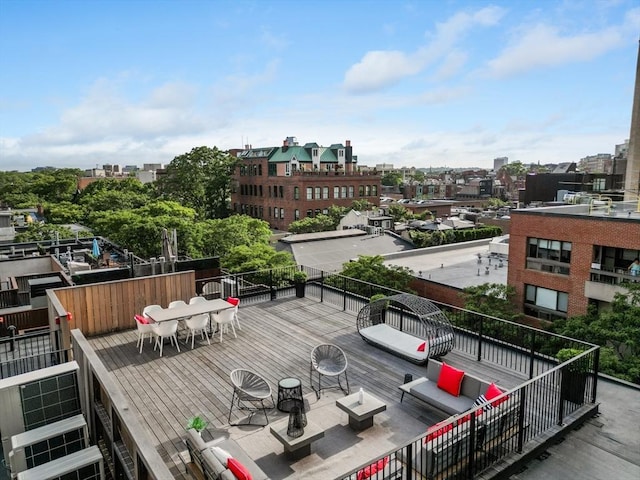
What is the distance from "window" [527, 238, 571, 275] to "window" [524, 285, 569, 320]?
3.41 feet

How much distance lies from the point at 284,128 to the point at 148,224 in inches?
1949

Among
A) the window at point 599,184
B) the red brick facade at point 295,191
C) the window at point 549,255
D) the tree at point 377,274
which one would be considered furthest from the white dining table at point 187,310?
the window at point 599,184

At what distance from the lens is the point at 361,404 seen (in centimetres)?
648

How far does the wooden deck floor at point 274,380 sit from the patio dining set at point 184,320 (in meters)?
0.28

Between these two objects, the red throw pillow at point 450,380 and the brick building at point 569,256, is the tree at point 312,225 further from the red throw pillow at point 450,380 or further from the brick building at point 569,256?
the red throw pillow at point 450,380

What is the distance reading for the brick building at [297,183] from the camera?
54.2 m

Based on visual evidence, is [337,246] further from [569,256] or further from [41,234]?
[41,234]

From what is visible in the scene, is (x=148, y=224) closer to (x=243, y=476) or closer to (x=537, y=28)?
(x=537, y=28)

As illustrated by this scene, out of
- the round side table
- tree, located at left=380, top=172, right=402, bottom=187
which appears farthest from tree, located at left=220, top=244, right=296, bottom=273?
tree, located at left=380, top=172, right=402, bottom=187

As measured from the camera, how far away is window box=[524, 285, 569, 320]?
2005 centimetres

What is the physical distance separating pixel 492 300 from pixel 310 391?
14351mm

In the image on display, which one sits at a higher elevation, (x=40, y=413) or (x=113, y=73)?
(x=113, y=73)

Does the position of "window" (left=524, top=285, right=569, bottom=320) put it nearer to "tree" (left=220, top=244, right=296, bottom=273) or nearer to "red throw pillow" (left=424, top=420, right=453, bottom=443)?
"tree" (left=220, top=244, right=296, bottom=273)

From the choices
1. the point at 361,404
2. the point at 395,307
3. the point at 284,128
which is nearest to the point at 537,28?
the point at 395,307
